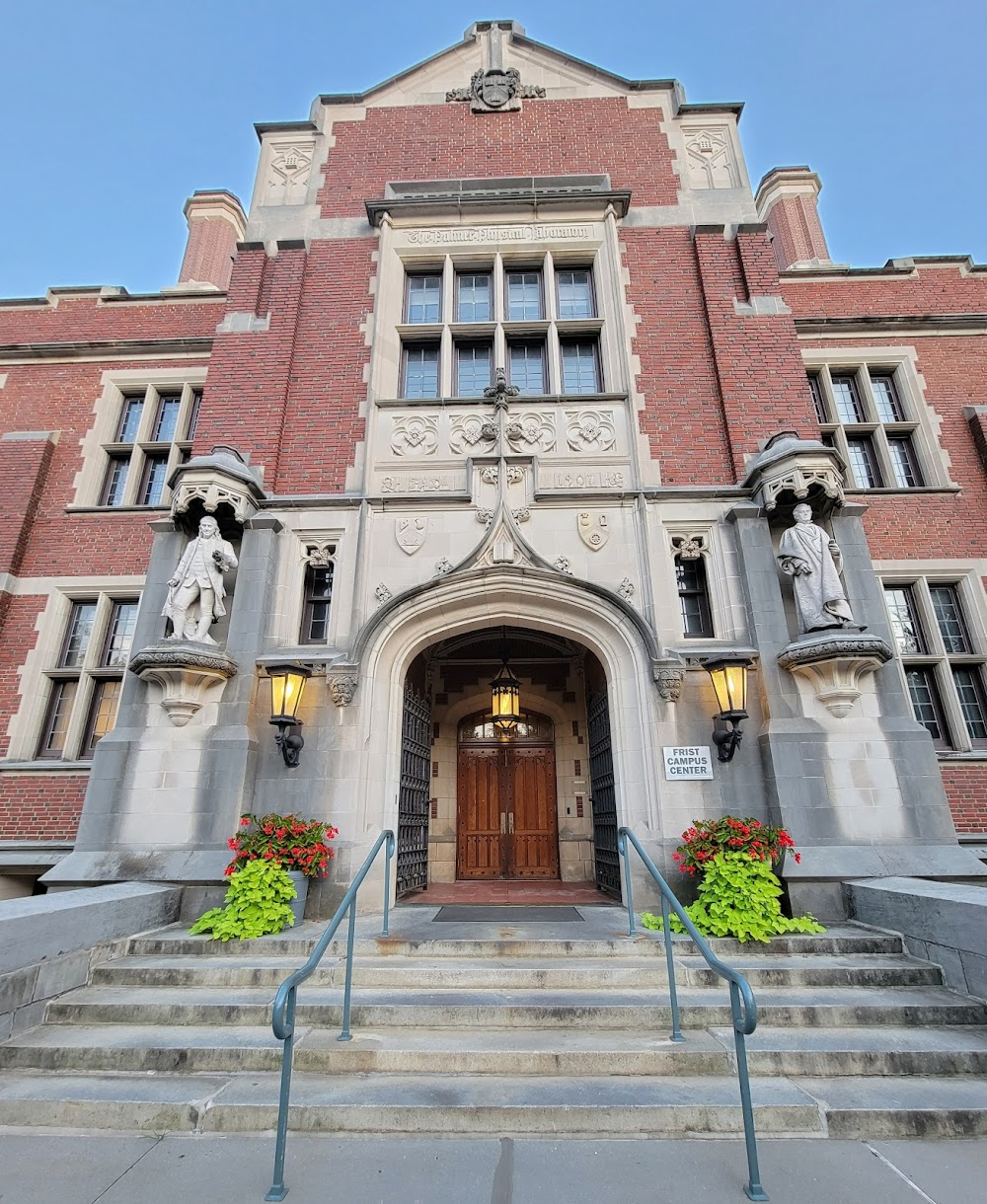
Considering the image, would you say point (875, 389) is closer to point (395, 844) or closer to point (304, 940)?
point (395, 844)

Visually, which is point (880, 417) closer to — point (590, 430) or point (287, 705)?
point (590, 430)

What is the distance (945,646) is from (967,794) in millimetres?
2157

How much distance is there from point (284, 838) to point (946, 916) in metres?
5.69

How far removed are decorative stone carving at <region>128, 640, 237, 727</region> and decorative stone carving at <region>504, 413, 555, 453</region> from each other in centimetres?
457

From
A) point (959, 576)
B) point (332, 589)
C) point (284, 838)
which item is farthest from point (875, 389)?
point (284, 838)

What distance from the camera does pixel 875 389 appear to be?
10.4 metres

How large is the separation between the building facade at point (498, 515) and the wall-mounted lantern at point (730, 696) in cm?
10

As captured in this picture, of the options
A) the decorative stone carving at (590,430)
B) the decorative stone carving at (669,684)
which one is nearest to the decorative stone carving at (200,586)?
the decorative stone carving at (590,430)

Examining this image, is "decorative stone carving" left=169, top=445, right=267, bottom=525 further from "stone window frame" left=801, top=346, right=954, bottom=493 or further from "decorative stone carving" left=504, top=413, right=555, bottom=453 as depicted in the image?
"stone window frame" left=801, top=346, right=954, bottom=493

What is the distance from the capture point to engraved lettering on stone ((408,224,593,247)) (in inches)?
373

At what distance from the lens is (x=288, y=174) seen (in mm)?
10219

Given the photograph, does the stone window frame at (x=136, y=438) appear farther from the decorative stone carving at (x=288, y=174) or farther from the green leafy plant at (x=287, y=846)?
the green leafy plant at (x=287, y=846)

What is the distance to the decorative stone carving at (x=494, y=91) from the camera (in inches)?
417

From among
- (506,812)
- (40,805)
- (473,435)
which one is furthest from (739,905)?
(40,805)
